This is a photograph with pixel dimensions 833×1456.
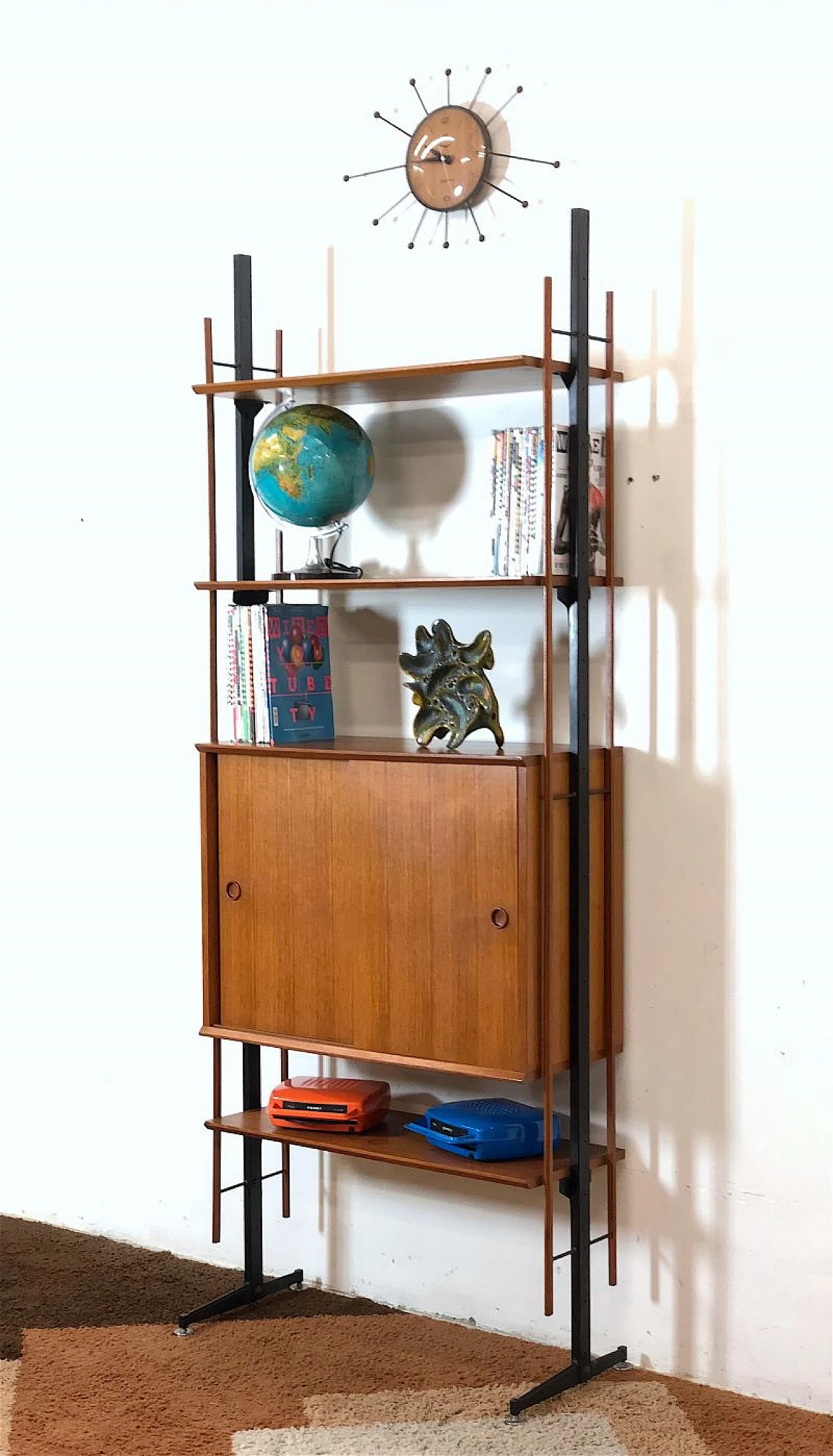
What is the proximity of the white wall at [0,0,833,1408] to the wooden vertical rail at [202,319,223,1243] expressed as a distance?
21 cm

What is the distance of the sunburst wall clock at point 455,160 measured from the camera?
2.99 meters

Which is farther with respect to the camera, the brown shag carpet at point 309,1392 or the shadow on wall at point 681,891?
the shadow on wall at point 681,891

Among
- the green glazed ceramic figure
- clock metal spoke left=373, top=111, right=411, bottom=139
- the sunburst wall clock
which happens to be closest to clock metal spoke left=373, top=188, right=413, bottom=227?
the sunburst wall clock

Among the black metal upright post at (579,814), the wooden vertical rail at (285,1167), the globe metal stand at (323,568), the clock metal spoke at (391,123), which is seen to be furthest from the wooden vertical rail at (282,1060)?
the black metal upright post at (579,814)

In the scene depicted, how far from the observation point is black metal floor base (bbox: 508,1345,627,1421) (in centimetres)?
273

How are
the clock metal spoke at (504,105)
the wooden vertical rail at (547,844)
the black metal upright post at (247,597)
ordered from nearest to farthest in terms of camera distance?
the wooden vertical rail at (547,844) → the clock metal spoke at (504,105) → the black metal upright post at (247,597)

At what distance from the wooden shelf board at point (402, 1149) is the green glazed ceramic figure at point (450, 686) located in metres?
0.74

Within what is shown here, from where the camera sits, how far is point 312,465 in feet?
9.53

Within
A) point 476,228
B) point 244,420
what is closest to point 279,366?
point 244,420

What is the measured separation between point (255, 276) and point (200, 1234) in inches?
82.2

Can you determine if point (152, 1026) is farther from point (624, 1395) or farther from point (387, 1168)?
point (624, 1395)

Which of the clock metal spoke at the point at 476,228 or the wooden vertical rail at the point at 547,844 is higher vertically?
the clock metal spoke at the point at 476,228

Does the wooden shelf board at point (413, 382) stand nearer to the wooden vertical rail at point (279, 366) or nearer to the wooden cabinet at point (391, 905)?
the wooden vertical rail at point (279, 366)

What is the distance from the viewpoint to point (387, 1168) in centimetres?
323
